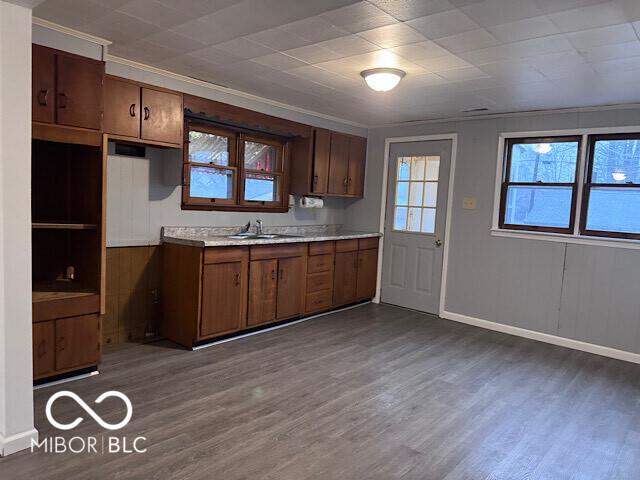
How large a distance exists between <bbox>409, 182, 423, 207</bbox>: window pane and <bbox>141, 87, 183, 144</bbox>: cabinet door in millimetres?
2952

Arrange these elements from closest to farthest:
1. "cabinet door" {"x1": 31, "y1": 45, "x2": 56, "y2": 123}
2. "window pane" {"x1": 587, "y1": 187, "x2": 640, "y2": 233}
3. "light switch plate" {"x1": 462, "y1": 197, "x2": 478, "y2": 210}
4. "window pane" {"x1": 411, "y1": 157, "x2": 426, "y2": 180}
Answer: "cabinet door" {"x1": 31, "y1": 45, "x2": 56, "y2": 123}
"window pane" {"x1": 587, "y1": 187, "x2": 640, "y2": 233}
"light switch plate" {"x1": 462, "y1": 197, "x2": 478, "y2": 210}
"window pane" {"x1": 411, "y1": 157, "x2": 426, "y2": 180}

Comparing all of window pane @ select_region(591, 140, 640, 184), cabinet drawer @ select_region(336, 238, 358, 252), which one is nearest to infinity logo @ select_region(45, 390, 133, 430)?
cabinet drawer @ select_region(336, 238, 358, 252)

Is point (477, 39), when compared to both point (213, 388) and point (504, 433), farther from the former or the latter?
point (213, 388)

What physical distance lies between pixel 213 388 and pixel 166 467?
906mm

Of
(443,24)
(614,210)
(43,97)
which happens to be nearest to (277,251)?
(43,97)

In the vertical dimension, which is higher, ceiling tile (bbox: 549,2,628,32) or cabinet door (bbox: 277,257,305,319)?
ceiling tile (bbox: 549,2,628,32)

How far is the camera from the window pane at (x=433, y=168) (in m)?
5.26

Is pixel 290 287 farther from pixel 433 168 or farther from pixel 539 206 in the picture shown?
pixel 539 206

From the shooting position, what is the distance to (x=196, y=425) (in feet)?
8.32

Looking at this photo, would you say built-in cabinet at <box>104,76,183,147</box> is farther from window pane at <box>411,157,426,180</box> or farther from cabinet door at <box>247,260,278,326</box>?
window pane at <box>411,157,426,180</box>

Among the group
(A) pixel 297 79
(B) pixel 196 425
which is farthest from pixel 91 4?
(B) pixel 196 425

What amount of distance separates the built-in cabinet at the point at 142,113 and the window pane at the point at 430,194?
300 centimetres

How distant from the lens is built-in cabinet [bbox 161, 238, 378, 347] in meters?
3.73

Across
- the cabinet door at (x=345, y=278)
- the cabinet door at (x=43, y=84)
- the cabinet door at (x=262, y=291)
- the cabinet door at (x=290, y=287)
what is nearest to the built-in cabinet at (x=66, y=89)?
the cabinet door at (x=43, y=84)
